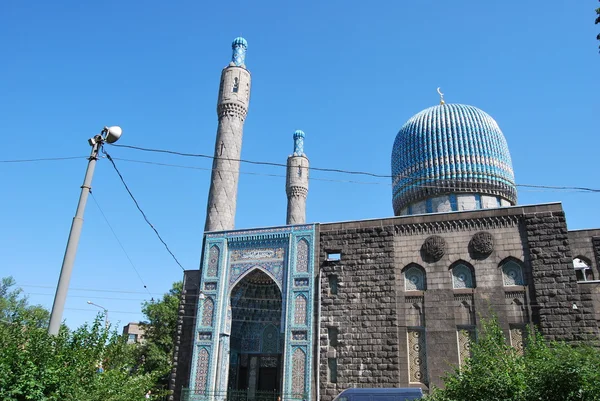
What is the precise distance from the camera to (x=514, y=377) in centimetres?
684

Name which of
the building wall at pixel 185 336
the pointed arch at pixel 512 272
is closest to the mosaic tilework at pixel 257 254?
the building wall at pixel 185 336

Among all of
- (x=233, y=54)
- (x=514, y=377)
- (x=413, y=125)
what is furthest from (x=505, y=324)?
(x=233, y=54)

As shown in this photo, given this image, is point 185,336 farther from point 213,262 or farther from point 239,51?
point 239,51

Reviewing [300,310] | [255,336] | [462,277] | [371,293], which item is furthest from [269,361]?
[462,277]

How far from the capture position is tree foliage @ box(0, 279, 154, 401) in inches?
233

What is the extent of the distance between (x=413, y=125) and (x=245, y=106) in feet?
26.3

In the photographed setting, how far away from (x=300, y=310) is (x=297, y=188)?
42.1 ft

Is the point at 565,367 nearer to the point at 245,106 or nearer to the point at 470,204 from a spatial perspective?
the point at 470,204

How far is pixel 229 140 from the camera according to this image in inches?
877

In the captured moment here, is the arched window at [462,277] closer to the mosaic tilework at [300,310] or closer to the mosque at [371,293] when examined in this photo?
the mosque at [371,293]

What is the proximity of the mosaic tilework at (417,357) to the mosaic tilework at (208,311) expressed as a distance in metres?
7.13

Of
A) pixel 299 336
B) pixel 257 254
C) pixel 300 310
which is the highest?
pixel 257 254

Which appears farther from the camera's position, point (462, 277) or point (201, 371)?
point (201, 371)

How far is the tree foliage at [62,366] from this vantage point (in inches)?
233
